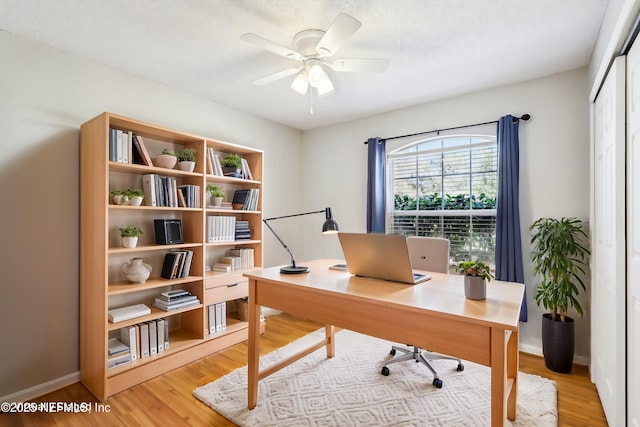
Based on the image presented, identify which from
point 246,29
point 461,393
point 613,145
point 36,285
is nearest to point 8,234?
point 36,285

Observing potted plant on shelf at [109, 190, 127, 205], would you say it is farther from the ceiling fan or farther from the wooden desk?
the ceiling fan

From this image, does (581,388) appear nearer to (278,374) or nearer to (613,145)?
(613,145)

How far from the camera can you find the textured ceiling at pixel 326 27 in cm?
182

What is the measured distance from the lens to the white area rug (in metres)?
1.89

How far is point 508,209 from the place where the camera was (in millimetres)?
2826

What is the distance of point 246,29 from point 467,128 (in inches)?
90.8

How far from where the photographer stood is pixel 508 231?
2.81m

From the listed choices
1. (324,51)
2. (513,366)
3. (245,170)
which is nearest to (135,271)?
(245,170)

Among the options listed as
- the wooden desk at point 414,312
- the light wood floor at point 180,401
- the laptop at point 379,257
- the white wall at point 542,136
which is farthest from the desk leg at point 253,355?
the white wall at point 542,136

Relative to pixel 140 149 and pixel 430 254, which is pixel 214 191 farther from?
pixel 430 254

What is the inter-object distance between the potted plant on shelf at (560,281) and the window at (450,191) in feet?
1.90

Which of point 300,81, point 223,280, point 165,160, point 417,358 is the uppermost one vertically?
point 300,81

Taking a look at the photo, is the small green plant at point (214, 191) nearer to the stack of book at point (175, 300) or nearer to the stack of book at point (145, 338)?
the stack of book at point (175, 300)

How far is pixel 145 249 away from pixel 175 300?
53 cm
